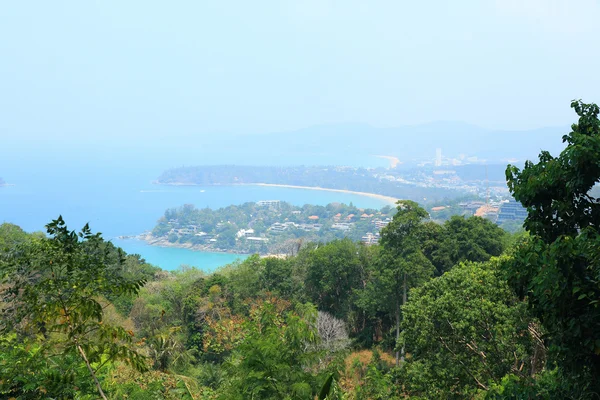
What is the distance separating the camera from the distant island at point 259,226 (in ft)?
167

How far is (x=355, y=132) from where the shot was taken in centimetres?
18975

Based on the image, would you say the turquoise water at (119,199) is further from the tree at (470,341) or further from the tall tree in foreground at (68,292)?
the tall tree in foreground at (68,292)

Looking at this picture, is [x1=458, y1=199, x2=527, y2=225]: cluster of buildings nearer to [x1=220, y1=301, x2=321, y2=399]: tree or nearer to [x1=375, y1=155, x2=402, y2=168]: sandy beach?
[x1=220, y1=301, x2=321, y2=399]: tree

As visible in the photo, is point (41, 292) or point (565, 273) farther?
point (41, 292)

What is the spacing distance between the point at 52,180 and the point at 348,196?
70.5m

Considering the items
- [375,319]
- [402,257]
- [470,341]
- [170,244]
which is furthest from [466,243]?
[170,244]

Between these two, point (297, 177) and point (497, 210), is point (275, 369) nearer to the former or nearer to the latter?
point (497, 210)

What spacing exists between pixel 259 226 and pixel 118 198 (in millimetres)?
39422

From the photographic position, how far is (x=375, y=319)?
14000mm

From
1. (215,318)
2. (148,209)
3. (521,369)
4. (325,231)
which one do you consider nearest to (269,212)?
(325,231)

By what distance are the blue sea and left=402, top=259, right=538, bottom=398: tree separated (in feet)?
119

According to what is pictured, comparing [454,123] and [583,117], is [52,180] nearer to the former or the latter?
[583,117]

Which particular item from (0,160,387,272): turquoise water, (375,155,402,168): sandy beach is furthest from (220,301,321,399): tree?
(375,155,402,168): sandy beach

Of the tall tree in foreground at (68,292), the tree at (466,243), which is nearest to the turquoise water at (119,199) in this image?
the tree at (466,243)
